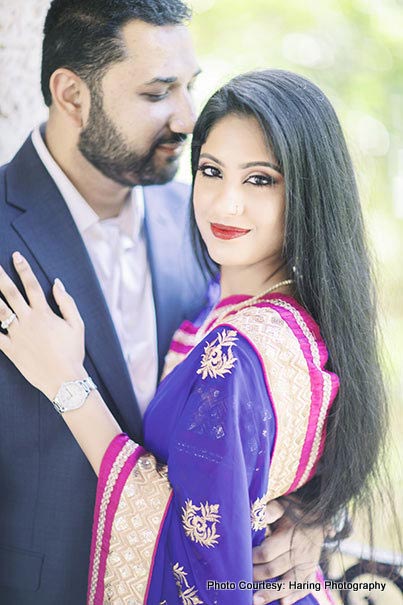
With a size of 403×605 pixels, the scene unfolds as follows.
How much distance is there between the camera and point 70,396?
1.60 metres

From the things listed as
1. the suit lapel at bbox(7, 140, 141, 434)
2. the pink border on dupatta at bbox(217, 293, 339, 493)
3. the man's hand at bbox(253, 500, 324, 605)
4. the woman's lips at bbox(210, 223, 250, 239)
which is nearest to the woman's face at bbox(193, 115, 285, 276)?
the woman's lips at bbox(210, 223, 250, 239)

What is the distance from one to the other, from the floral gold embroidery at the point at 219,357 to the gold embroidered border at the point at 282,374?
30mm

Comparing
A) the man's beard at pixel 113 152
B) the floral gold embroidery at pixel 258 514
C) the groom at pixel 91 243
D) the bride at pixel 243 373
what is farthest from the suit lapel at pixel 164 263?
the floral gold embroidery at pixel 258 514

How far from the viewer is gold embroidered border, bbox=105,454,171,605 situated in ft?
4.97

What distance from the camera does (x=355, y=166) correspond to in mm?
1632

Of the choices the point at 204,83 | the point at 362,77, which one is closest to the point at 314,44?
the point at 362,77

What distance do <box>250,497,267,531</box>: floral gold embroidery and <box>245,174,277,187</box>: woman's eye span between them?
57 centimetres

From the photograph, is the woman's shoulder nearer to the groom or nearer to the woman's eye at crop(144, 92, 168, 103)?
the groom

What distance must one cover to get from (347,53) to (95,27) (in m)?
2.10

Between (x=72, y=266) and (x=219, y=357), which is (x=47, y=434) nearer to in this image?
(x=72, y=266)

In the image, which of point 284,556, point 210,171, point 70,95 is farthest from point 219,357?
point 70,95

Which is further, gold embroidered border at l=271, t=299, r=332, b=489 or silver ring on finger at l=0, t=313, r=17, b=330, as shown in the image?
silver ring on finger at l=0, t=313, r=17, b=330

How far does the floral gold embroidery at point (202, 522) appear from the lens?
1414 mm

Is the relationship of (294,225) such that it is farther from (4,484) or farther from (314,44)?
(314,44)
